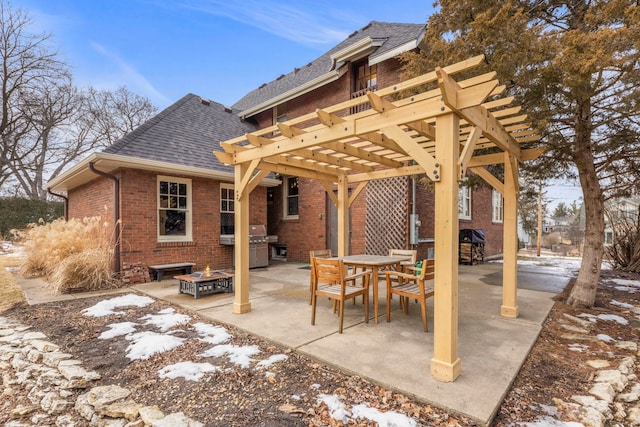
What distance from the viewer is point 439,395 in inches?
96.0

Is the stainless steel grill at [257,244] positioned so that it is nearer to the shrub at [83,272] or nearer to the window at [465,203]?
the shrub at [83,272]

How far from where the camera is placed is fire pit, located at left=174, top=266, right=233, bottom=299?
18.8 ft

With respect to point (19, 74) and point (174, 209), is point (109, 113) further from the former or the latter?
point (174, 209)

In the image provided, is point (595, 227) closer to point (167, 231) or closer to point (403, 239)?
point (403, 239)

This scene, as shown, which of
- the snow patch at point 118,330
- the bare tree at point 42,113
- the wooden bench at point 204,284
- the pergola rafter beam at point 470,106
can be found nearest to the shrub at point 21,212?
the bare tree at point 42,113

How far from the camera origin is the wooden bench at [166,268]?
748 cm

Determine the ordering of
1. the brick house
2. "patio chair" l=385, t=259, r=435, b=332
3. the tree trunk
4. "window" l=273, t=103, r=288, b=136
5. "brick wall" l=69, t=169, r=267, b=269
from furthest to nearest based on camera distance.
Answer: "window" l=273, t=103, r=288, b=136 → the brick house → "brick wall" l=69, t=169, r=267, b=269 → the tree trunk → "patio chair" l=385, t=259, r=435, b=332

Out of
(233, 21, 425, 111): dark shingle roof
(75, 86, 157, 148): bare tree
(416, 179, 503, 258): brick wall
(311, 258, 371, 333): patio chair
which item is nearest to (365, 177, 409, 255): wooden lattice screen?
(416, 179, 503, 258): brick wall

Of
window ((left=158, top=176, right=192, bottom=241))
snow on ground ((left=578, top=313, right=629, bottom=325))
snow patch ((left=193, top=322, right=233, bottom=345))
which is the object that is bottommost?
snow on ground ((left=578, top=313, right=629, bottom=325))

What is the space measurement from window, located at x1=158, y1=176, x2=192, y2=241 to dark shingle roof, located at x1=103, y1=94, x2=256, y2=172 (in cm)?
66

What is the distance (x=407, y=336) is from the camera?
372 cm

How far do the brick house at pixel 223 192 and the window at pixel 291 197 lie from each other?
0.04 meters

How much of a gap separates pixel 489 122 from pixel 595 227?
336cm

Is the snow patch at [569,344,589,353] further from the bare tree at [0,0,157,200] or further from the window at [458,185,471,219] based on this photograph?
the bare tree at [0,0,157,200]
